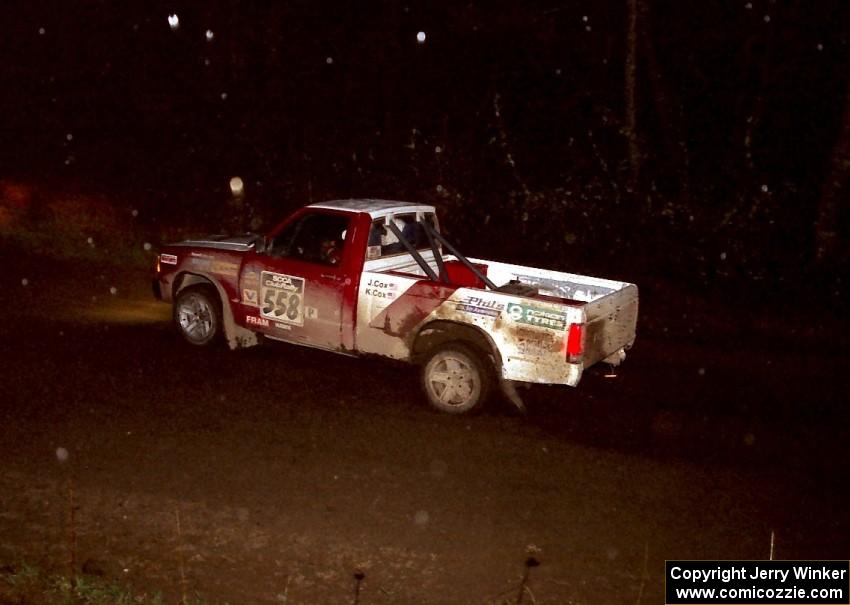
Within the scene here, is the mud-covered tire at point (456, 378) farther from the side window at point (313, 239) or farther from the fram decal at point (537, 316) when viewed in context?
the side window at point (313, 239)

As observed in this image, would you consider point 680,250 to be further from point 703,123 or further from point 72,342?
point 72,342

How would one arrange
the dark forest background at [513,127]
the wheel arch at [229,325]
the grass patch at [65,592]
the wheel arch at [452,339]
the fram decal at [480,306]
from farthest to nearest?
1. the dark forest background at [513,127]
2. the wheel arch at [229,325]
3. the wheel arch at [452,339]
4. the fram decal at [480,306]
5. the grass patch at [65,592]

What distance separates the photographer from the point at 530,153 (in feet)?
62.6

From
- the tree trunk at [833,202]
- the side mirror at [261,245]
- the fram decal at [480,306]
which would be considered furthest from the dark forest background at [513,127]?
the side mirror at [261,245]

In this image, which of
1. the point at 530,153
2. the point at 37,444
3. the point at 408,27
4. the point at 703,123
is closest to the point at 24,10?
the point at 408,27

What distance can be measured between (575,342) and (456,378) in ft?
4.34

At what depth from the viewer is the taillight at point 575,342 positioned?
7.34 m

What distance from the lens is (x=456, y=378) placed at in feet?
26.8

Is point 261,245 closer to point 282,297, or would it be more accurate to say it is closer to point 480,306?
point 282,297

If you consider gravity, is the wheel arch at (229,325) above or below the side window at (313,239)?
below

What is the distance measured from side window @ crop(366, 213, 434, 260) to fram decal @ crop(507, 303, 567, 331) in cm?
177

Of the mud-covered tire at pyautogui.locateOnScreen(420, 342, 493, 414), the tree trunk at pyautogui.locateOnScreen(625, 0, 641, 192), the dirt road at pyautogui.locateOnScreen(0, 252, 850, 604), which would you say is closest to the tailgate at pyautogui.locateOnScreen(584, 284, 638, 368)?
the dirt road at pyautogui.locateOnScreen(0, 252, 850, 604)

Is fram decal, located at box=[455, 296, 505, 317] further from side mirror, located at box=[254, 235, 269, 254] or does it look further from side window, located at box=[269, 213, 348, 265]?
side mirror, located at box=[254, 235, 269, 254]

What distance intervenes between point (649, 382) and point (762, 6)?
10393 mm
